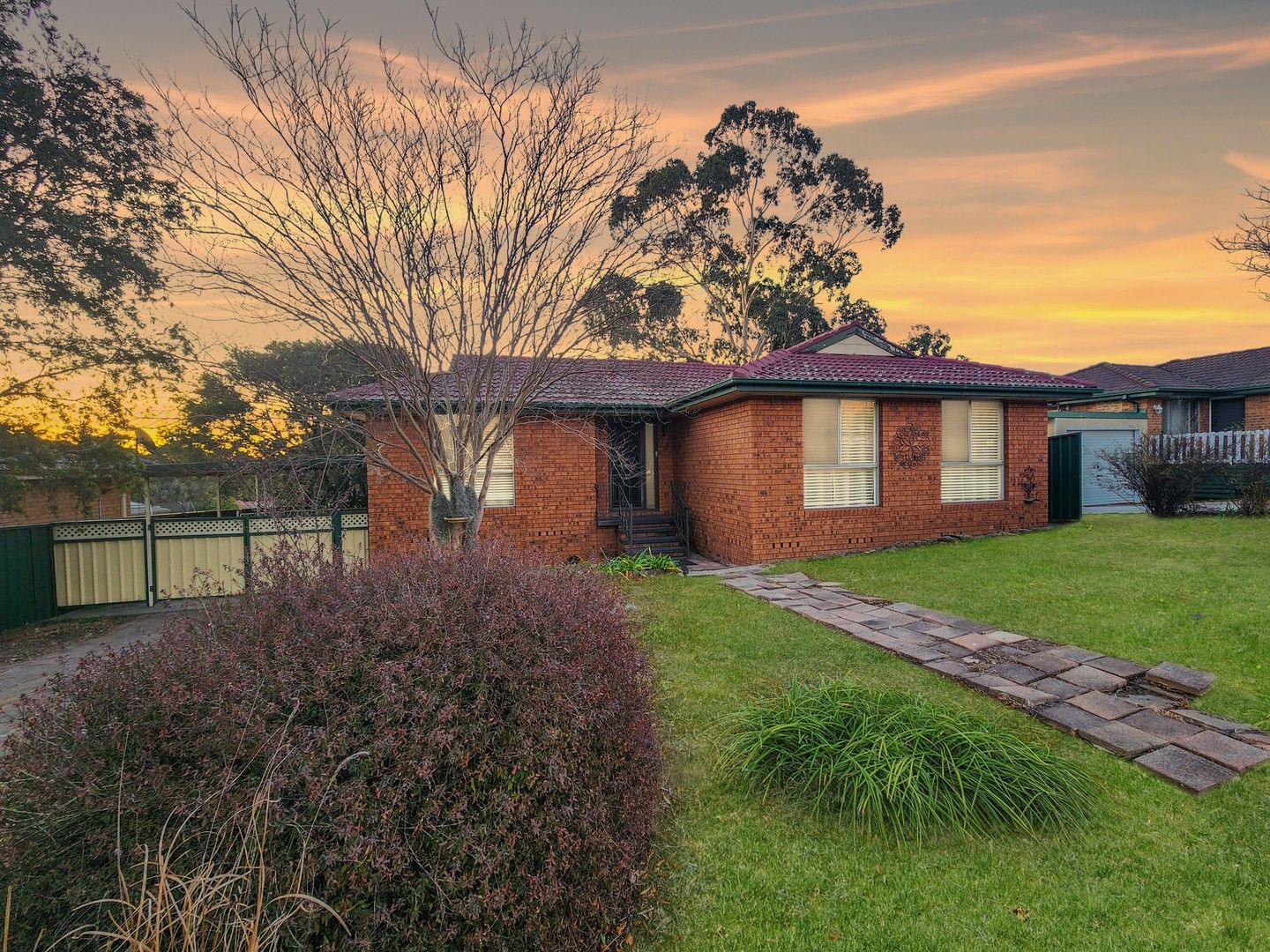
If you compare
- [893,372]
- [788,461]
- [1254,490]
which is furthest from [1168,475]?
[788,461]

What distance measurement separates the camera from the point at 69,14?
8117 mm

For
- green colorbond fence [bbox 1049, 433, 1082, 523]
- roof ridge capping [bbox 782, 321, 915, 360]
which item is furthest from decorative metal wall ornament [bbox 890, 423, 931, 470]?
green colorbond fence [bbox 1049, 433, 1082, 523]

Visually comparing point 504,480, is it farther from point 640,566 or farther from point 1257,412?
point 1257,412

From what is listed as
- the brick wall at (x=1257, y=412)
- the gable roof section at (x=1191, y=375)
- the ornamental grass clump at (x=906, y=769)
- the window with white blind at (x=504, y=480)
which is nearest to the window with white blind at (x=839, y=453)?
the window with white blind at (x=504, y=480)

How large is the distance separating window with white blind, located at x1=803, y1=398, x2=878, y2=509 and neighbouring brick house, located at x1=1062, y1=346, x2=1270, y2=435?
1387cm

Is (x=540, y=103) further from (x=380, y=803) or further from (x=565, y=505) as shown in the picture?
(x=565, y=505)

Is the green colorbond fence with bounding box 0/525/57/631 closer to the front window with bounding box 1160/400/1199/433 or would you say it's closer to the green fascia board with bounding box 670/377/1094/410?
the green fascia board with bounding box 670/377/1094/410

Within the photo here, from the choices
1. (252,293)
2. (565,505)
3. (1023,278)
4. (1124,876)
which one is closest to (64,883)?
(1124,876)

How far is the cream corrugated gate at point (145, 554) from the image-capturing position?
881 centimetres

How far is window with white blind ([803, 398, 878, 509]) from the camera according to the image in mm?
9969

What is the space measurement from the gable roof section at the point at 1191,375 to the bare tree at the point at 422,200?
771 inches

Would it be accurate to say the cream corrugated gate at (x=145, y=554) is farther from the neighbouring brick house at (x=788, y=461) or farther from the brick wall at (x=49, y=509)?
the neighbouring brick house at (x=788, y=461)

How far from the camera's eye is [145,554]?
905cm

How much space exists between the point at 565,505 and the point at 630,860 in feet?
28.9
